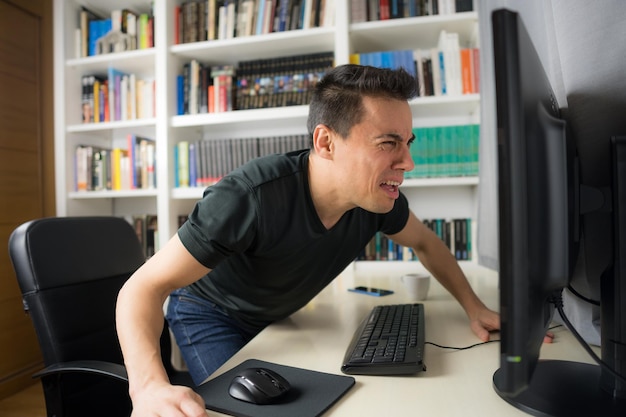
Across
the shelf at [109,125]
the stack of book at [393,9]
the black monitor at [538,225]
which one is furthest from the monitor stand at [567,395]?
the shelf at [109,125]

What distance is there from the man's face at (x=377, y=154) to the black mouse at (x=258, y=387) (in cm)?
53

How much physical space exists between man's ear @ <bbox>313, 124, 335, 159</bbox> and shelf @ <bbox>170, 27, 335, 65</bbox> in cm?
128

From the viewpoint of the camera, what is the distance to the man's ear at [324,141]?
3.63 ft

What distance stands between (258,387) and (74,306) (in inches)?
25.7

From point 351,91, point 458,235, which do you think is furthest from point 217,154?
point 351,91

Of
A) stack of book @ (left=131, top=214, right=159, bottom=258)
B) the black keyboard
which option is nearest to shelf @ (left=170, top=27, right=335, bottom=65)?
stack of book @ (left=131, top=214, right=159, bottom=258)

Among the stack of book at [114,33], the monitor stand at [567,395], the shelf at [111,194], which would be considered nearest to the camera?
the monitor stand at [567,395]

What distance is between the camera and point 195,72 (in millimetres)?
2473

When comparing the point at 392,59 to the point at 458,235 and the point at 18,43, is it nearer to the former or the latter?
the point at 458,235

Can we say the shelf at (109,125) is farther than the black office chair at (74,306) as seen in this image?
Yes

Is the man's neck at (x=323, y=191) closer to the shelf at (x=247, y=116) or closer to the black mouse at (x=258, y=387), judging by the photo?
the black mouse at (x=258, y=387)

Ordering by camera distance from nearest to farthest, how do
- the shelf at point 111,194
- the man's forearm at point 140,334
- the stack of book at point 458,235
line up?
the man's forearm at point 140,334 → the stack of book at point 458,235 → the shelf at point 111,194

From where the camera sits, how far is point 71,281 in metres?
1.06

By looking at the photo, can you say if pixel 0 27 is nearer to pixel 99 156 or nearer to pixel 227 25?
pixel 99 156
